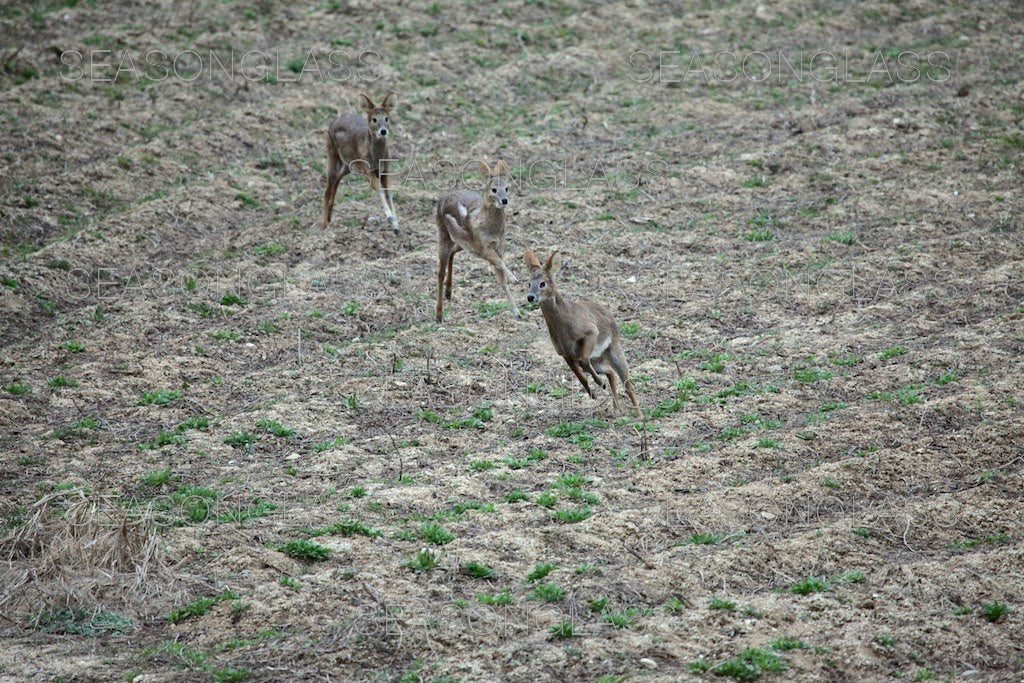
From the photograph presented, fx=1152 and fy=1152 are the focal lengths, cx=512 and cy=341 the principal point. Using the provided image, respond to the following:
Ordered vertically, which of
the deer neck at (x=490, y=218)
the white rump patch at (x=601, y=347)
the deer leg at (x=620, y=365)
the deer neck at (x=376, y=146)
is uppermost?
the deer neck at (x=376, y=146)

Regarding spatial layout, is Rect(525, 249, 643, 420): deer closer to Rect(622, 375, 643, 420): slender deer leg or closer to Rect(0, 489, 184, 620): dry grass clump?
Rect(622, 375, 643, 420): slender deer leg

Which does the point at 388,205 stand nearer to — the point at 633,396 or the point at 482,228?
the point at 482,228

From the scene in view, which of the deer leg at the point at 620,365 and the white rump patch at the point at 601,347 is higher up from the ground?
the white rump patch at the point at 601,347

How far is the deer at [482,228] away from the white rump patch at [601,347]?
6.44 feet

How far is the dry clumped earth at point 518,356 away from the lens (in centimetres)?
756

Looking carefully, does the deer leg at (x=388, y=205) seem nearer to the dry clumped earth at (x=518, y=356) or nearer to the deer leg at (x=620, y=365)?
the dry clumped earth at (x=518, y=356)

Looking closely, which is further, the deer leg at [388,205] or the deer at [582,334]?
the deer leg at [388,205]

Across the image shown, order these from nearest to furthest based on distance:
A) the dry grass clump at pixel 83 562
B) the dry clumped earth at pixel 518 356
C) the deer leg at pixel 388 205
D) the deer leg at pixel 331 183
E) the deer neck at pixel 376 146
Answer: the dry clumped earth at pixel 518 356
the dry grass clump at pixel 83 562
the deer leg at pixel 388 205
the deer leg at pixel 331 183
the deer neck at pixel 376 146

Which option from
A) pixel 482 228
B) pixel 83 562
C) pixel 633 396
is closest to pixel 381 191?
pixel 482 228

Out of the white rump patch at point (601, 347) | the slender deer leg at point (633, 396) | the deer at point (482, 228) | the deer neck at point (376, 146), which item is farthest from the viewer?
the deer neck at point (376, 146)

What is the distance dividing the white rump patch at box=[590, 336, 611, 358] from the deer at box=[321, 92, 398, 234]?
4.92 metres

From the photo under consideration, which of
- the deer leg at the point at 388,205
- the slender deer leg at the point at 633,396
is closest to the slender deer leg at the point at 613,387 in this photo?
the slender deer leg at the point at 633,396

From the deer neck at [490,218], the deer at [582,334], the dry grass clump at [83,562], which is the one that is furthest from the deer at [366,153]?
the dry grass clump at [83,562]

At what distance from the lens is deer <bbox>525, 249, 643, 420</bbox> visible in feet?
35.9
